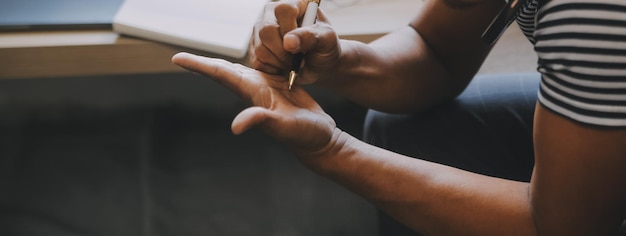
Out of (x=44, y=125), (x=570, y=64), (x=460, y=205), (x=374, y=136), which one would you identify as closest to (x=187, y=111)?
(x=44, y=125)

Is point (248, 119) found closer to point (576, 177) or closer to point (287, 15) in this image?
point (287, 15)

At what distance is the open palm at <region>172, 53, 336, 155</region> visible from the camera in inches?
22.8

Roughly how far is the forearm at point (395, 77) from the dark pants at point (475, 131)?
0.08 feet

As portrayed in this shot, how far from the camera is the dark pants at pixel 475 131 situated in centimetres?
81

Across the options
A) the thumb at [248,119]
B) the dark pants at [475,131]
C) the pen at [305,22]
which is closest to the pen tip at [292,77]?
the pen at [305,22]

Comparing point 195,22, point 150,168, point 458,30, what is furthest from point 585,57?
point 150,168

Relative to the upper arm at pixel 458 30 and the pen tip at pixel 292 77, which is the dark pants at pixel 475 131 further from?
the pen tip at pixel 292 77

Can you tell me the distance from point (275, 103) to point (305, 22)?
3.9 inches

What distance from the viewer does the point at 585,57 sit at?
1.71 ft

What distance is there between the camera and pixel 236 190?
1021 millimetres

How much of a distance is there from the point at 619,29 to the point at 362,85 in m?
0.37

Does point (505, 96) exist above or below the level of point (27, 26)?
below

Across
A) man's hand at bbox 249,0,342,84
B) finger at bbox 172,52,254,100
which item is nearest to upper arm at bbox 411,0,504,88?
man's hand at bbox 249,0,342,84

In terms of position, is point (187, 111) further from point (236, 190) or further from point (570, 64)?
point (570, 64)
